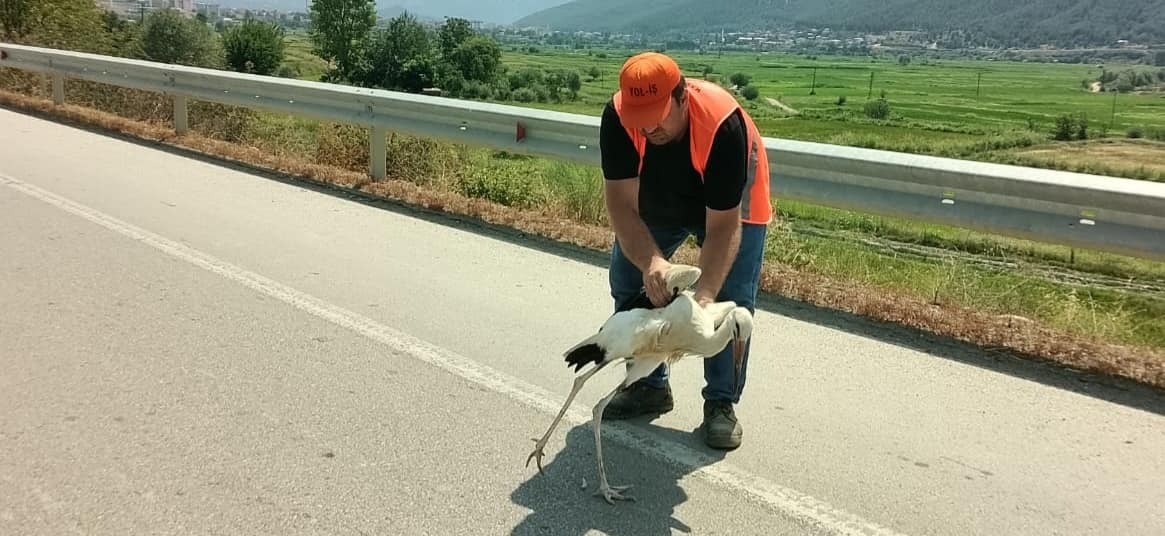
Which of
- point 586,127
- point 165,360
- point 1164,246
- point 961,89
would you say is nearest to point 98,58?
point 586,127

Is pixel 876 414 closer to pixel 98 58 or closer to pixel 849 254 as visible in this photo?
pixel 849 254

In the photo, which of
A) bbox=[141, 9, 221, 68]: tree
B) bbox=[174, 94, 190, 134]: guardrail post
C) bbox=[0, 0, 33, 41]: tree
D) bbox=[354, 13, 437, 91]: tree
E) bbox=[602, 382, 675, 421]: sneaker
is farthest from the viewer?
bbox=[354, 13, 437, 91]: tree

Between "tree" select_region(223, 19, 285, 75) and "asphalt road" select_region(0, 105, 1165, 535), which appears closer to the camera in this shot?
"asphalt road" select_region(0, 105, 1165, 535)

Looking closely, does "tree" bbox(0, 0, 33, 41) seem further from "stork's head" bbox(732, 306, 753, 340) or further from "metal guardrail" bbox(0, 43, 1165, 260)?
"stork's head" bbox(732, 306, 753, 340)

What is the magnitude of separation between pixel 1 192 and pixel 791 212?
8.58 meters

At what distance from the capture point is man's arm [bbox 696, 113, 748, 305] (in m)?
3.38

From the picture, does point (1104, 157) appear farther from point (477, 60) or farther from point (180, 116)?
point (477, 60)

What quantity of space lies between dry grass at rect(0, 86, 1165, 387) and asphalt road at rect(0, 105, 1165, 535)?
0.20m

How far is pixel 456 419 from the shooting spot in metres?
4.02

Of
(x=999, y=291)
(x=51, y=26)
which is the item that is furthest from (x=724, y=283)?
(x=51, y=26)

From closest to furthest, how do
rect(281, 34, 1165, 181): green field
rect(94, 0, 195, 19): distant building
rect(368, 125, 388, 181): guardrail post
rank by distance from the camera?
1. rect(368, 125, 388, 181): guardrail post
2. rect(281, 34, 1165, 181): green field
3. rect(94, 0, 195, 19): distant building

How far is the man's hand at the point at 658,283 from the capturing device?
3.25 m

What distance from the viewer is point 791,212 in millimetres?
11867

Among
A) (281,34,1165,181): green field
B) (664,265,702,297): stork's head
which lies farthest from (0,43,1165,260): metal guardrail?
(664,265,702,297): stork's head
